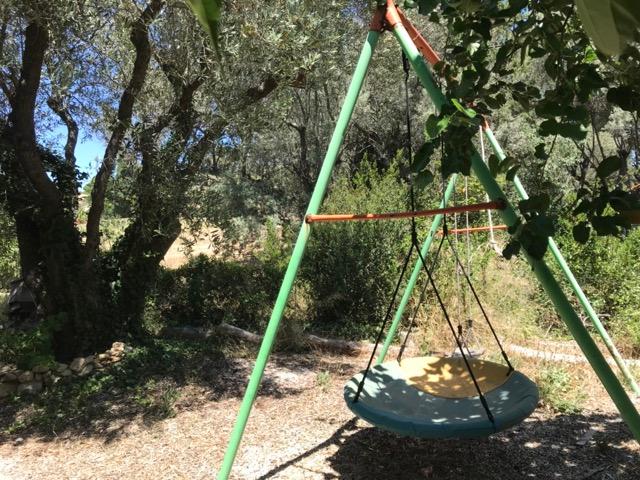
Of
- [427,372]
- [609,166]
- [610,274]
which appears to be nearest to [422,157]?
[609,166]

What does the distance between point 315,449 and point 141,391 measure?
1893 mm

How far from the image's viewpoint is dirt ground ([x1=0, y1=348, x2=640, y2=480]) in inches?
120

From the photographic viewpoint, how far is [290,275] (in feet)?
8.00

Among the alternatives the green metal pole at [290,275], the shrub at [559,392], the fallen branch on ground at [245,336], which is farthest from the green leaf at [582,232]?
the fallen branch on ground at [245,336]

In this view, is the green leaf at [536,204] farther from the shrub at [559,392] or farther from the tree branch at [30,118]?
the tree branch at [30,118]

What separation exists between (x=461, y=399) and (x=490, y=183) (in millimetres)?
1825

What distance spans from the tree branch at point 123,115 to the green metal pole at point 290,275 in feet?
6.82

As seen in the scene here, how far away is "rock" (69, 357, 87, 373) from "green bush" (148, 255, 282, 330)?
1.70 m

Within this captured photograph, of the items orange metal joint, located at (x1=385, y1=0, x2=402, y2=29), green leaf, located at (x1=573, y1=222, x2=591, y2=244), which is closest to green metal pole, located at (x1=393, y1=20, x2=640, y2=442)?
green leaf, located at (x1=573, y1=222, x2=591, y2=244)

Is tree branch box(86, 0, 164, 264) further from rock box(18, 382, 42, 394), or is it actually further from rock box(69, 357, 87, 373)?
rock box(18, 382, 42, 394)

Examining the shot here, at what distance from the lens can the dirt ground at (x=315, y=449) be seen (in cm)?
304

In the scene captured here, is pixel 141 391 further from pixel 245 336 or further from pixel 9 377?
pixel 245 336

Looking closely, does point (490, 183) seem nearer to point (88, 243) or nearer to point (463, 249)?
point (88, 243)

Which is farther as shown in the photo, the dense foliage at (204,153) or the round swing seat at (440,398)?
the round swing seat at (440,398)
